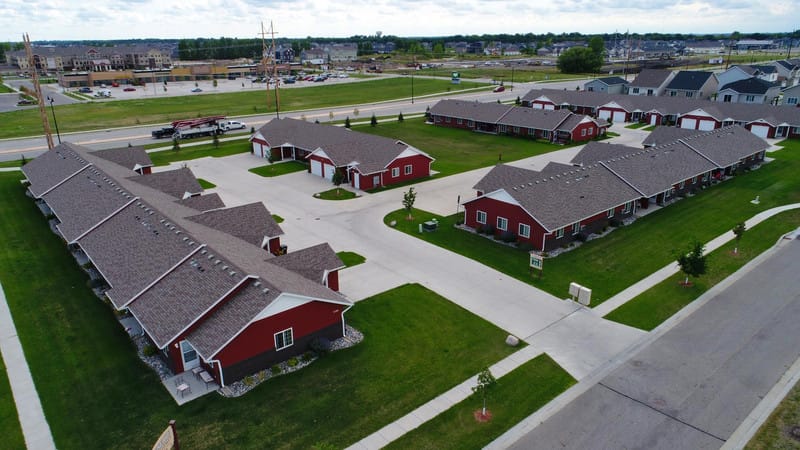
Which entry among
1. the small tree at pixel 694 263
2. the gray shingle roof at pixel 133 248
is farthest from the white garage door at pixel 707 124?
the gray shingle roof at pixel 133 248

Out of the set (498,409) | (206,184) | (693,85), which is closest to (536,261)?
(498,409)

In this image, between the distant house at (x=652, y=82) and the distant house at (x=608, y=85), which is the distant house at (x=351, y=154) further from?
the distant house at (x=652, y=82)

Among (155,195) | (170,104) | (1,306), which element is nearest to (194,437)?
(1,306)

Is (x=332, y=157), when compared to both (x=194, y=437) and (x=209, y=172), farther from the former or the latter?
(x=194, y=437)

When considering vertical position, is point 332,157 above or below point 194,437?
above

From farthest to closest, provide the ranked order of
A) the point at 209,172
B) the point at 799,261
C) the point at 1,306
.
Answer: the point at 209,172 < the point at 799,261 < the point at 1,306

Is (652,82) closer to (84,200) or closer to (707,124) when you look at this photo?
(707,124)

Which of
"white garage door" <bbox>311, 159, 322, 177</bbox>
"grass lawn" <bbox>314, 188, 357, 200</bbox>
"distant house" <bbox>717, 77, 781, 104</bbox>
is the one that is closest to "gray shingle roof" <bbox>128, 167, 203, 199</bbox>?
"grass lawn" <bbox>314, 188, 357, 200</bbox>
